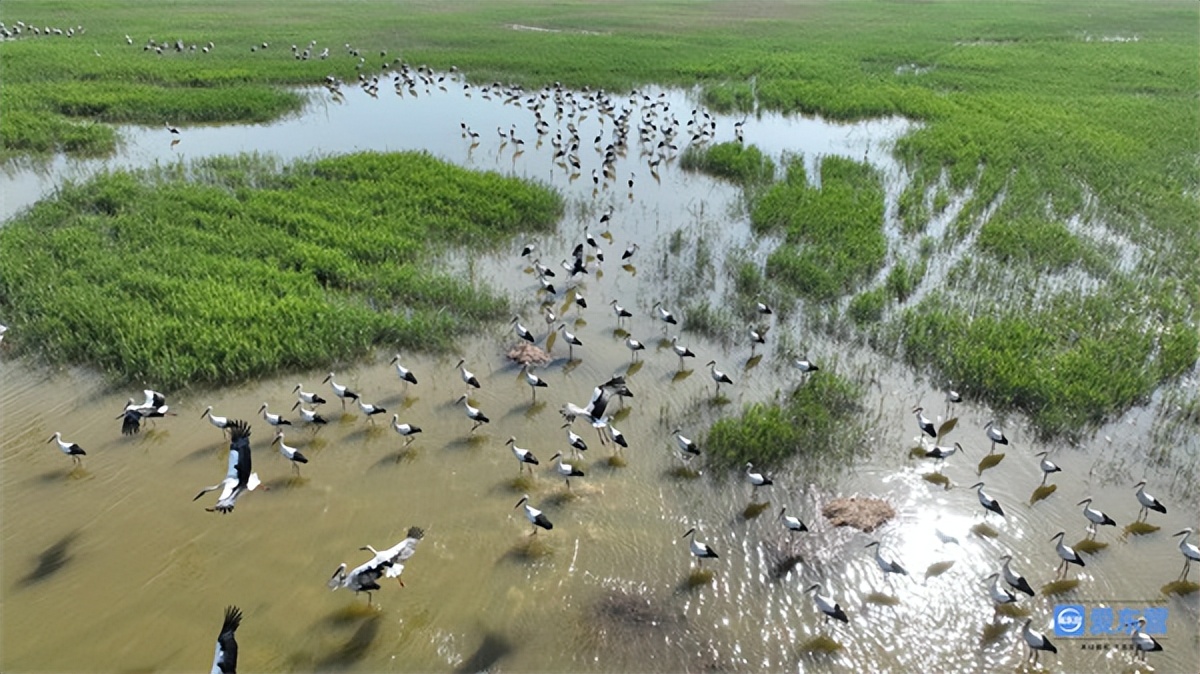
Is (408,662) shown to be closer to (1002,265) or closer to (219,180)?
(1002,265)

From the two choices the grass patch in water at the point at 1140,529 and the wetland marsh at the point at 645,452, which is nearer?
the wetland marsh at the point at 645,452

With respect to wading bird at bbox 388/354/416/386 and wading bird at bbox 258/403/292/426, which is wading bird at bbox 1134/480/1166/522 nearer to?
wading bird at bbox 388/354/416/386

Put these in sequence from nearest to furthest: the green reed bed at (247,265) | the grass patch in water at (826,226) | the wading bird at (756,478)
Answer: the wading bird at (756,478) < the green reed bed at (247,265) < the grass patch in water at (826,226)

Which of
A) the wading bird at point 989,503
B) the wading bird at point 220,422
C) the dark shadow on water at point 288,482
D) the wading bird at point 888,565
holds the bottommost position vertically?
the wading bird at point 888,565

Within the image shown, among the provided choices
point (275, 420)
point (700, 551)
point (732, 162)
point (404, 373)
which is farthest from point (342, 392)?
point (732, 162)

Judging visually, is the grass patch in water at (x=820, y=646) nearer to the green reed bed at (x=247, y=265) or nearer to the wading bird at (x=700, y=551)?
the wading bird at (x=700, y=551)

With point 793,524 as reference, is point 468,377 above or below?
above

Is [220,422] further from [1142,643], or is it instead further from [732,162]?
[732,162]

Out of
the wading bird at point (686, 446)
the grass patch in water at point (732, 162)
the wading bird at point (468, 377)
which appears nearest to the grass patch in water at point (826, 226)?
the grass patch in water at point (732, 162)
